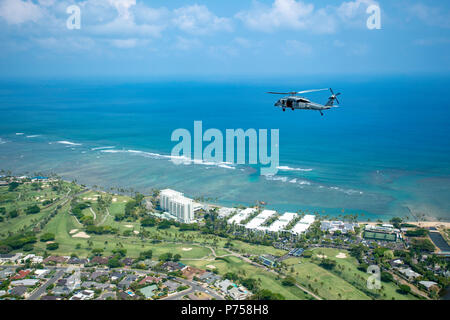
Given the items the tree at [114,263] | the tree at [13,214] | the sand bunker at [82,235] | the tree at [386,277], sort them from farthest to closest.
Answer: the tree at [13,214]
the sand bunker at [82,235]
the tree at [114,263]
the tree at [386,277]

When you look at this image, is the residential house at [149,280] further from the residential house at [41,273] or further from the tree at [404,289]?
the tree at [404,289]

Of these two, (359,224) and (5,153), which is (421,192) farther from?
(5,153)

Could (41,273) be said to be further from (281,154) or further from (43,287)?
(281,154)

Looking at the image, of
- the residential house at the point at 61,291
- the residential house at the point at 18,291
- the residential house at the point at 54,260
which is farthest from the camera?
the residential house at the point at 54,260

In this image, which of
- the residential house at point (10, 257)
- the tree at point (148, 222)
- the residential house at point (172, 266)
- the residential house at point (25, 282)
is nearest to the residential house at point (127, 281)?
the residential house at point (172, 266)

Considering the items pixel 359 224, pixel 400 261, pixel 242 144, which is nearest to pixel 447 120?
pixel 242 144
